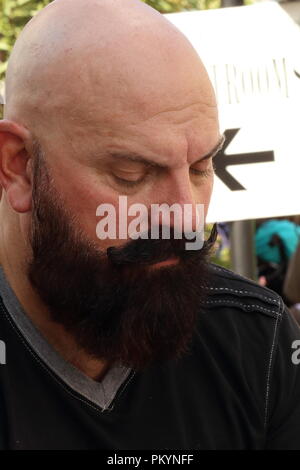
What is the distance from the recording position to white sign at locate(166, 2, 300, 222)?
228cm

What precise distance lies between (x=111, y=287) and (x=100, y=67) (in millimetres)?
407

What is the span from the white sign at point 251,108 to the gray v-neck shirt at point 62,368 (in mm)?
783

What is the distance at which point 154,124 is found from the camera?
4.94ft

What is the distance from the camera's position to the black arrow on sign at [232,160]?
7.47 feet

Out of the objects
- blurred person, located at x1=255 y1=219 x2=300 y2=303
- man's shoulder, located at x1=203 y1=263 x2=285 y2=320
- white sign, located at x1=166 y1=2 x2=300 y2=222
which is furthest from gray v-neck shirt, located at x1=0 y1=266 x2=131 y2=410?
blurred person, located at x1=255 y1=219 x2=300 y2=303

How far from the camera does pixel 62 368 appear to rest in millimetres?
1585

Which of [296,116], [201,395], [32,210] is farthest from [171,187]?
[296,116]

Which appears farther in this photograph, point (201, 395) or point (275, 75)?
point (275, 75)

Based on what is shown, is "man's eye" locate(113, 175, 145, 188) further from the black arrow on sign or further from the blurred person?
the blurred person

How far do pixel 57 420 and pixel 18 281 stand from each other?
0.96 ft
